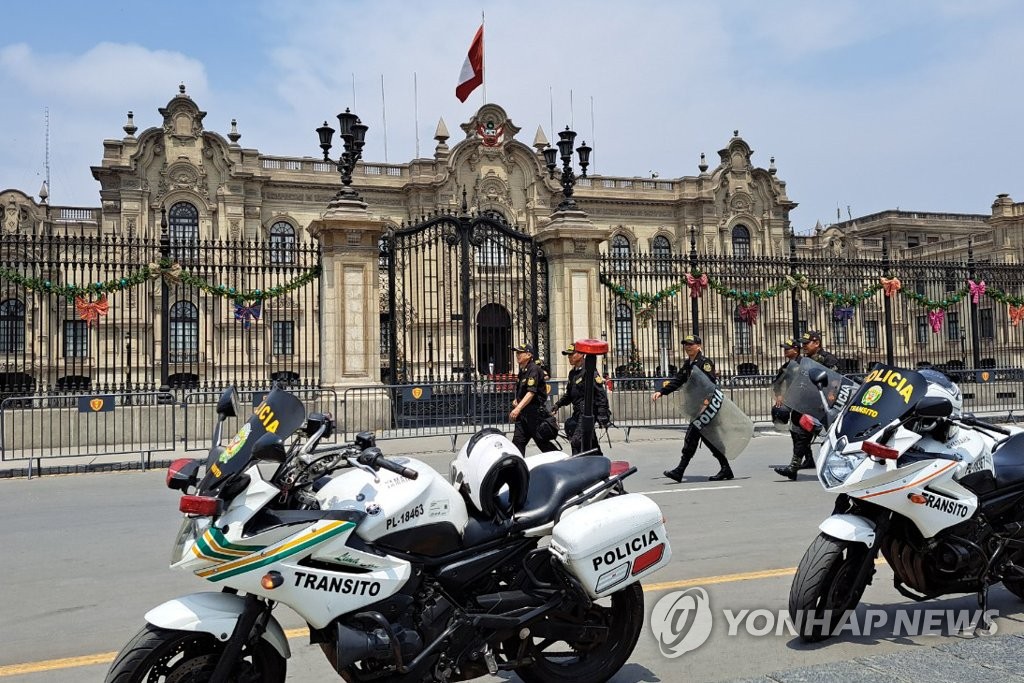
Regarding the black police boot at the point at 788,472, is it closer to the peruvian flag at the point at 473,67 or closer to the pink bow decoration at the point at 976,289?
the pink bow decoration at the point at 976,289

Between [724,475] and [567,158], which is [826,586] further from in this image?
[567,158]

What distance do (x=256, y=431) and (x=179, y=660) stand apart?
88 centimetres

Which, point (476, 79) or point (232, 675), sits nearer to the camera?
point (232, 675)

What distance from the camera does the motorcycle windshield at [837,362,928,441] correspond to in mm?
4348

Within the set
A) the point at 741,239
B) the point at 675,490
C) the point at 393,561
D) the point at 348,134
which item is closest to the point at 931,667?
the point at 393,561

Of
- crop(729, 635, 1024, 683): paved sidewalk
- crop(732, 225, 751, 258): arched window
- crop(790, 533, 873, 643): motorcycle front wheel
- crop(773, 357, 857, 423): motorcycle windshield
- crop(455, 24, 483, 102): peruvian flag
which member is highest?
crop(455, 24, 483, 102): peruvian flag

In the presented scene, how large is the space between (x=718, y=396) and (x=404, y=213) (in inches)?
1282

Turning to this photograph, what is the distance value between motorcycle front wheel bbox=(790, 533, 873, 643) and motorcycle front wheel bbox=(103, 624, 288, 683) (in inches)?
104

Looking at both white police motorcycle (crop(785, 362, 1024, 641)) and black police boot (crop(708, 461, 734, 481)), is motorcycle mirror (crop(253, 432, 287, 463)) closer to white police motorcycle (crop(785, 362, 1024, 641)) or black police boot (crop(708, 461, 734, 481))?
white police motorcycle (crop(785, 362, 1024, 641))

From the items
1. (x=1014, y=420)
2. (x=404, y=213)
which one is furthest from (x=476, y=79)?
(x=1014, y=420)

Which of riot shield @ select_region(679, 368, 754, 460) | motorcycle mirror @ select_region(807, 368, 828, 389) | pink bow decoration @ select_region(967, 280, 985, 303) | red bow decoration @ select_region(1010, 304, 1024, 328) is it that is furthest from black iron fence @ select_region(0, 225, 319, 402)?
red bow decoration @ select_region(1010, 304, 1024, 328)

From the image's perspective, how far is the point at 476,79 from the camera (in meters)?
27.9

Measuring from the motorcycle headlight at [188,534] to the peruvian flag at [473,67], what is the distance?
26068mm

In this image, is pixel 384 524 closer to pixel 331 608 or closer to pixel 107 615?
pixel 331 608
